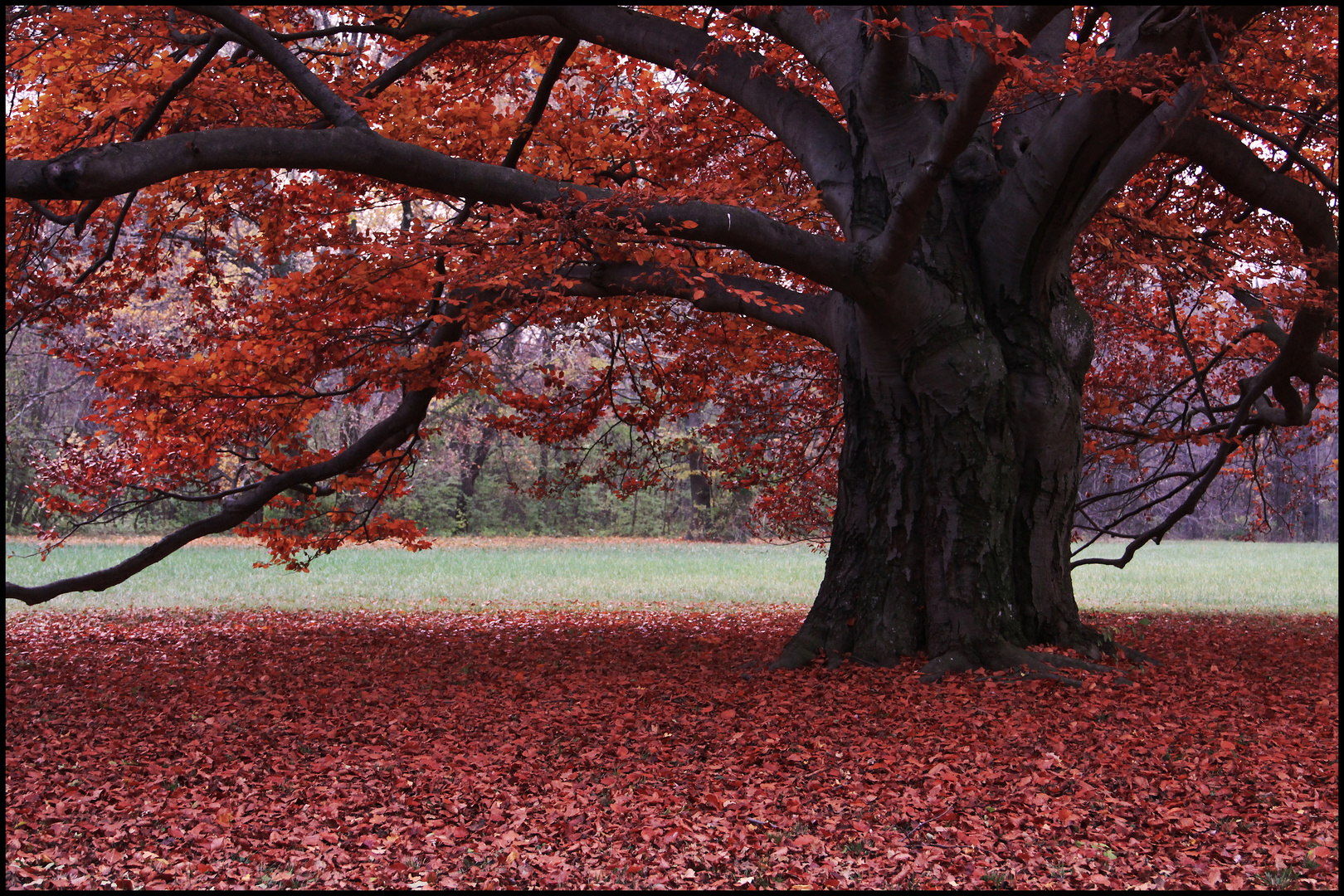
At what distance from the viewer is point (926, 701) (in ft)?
18.0

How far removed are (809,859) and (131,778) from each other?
310 cm

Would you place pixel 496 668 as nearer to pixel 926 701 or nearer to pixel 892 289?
pixel 926 701

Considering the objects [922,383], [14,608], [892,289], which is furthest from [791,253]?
[14,608]

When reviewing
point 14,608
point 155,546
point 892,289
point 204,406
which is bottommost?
point 14,608

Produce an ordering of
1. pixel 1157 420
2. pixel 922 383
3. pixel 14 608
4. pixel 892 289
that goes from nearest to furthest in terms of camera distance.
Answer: pixel 892 289, pixel 922 383, pixel 1157 420, pixel 14 608

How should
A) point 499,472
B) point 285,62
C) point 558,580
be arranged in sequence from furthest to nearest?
point 499,472
point 558,580
point 285,62

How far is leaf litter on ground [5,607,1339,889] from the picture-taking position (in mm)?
3383

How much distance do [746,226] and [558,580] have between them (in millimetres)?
12517

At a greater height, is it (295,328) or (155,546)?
(295,328)

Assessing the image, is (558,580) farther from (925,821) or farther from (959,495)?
(925,821)

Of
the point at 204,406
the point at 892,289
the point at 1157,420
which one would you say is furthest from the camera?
the point at 1157,420

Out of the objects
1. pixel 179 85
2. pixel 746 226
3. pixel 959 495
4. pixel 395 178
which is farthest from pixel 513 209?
pixel 959 495

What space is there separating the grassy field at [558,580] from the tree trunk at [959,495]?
6.71m

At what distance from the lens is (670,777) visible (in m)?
4.35
